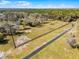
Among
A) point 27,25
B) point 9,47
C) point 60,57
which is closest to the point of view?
point 60,57

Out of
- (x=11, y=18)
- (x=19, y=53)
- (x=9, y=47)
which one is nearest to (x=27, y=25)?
(x=11, y=18)

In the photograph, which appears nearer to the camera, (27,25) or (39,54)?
(39,54)

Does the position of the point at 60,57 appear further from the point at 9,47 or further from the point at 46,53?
the point at 9,47

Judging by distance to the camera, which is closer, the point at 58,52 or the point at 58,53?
the point at 58,53

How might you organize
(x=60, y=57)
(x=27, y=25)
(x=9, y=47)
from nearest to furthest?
(x=60, y=57), (x=9, y=47), (x=27, y=25)

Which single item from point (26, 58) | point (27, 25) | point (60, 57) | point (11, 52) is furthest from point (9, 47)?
point (27, 25)

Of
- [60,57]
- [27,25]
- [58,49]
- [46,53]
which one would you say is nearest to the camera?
[60,57]

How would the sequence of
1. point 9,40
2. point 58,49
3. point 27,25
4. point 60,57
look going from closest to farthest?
1. point 60,57
2. point 58,49
3. point 9,40
4. point 27,25

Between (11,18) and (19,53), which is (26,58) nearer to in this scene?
(19,53)

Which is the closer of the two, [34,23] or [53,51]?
[53,51]
